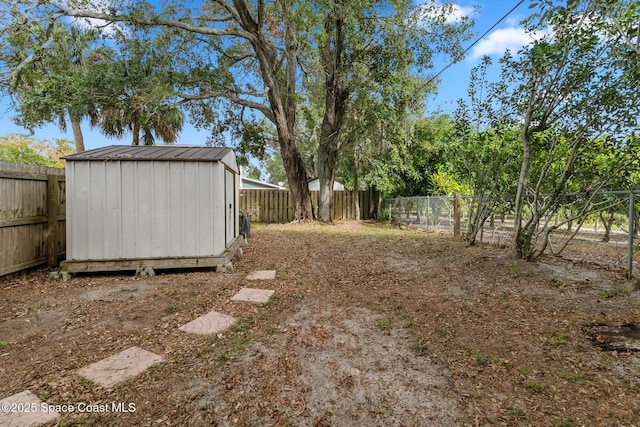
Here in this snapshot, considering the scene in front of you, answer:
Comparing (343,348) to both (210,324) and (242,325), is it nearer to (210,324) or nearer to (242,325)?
(242,325)

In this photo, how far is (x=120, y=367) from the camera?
2.21m

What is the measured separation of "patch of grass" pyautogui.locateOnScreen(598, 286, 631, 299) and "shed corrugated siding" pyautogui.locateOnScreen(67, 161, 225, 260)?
193 inches

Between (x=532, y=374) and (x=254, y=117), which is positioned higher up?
(x=254, y=117)

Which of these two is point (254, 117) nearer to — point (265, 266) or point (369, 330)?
point (265, 266)

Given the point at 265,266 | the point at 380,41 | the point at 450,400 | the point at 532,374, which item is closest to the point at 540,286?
the point at 532,374

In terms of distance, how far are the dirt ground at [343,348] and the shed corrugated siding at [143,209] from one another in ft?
1.49

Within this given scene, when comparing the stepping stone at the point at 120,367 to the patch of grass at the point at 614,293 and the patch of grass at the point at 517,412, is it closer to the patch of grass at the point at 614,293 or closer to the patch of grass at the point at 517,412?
the patch of grass at the point at 517,412

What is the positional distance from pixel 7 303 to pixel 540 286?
6.21 m

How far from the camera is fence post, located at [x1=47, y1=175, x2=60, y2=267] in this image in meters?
4.92

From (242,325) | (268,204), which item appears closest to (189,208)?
(242,325)

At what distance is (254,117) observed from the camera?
14.1m

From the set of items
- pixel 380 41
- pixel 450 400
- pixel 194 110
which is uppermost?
pixel 380 41

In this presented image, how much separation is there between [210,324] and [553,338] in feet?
9.91

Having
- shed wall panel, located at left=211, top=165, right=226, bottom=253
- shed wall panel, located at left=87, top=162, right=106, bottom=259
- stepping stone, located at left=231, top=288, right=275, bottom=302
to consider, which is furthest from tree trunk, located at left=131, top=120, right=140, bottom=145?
stepping stone, located at left=231, top=288, right=275, bottom=302
